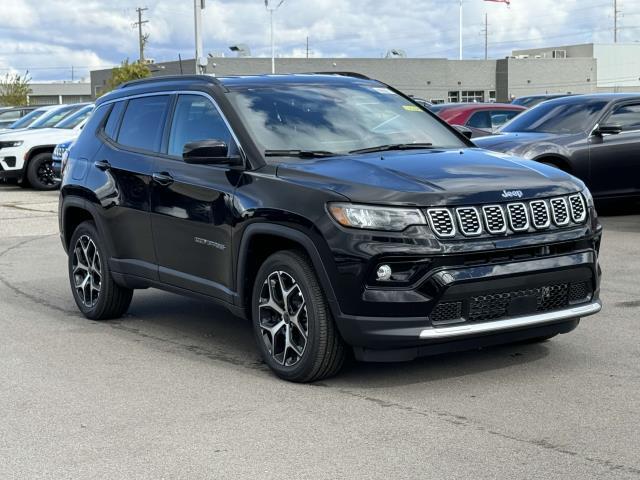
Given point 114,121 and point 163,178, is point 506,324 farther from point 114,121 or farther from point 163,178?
point 114,121

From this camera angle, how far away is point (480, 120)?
18453 mm

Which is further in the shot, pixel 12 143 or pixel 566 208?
pixel 12 143

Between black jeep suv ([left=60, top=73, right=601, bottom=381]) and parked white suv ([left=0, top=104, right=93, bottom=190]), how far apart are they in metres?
14.8

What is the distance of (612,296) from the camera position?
27.6 ft

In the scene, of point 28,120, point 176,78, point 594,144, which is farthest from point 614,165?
point 28,120

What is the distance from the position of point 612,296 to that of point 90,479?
207 inches

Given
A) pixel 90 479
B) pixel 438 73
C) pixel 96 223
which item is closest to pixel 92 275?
pixel 96 223

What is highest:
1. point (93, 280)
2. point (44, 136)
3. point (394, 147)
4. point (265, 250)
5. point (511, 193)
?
point (44, 136)

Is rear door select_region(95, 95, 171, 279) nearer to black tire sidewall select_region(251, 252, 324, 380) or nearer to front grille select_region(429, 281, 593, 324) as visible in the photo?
black tire sidewall select_region(251, 252, 324, 380)

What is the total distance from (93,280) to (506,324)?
3.82 metres

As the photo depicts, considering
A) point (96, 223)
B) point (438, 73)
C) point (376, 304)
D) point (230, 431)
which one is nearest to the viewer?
point (230, 431)

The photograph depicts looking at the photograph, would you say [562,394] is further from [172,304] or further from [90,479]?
[172,304]

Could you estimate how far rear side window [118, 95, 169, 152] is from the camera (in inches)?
291

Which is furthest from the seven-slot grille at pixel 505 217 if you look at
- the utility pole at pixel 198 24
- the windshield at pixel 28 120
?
the utility pole at pixel 198 24
